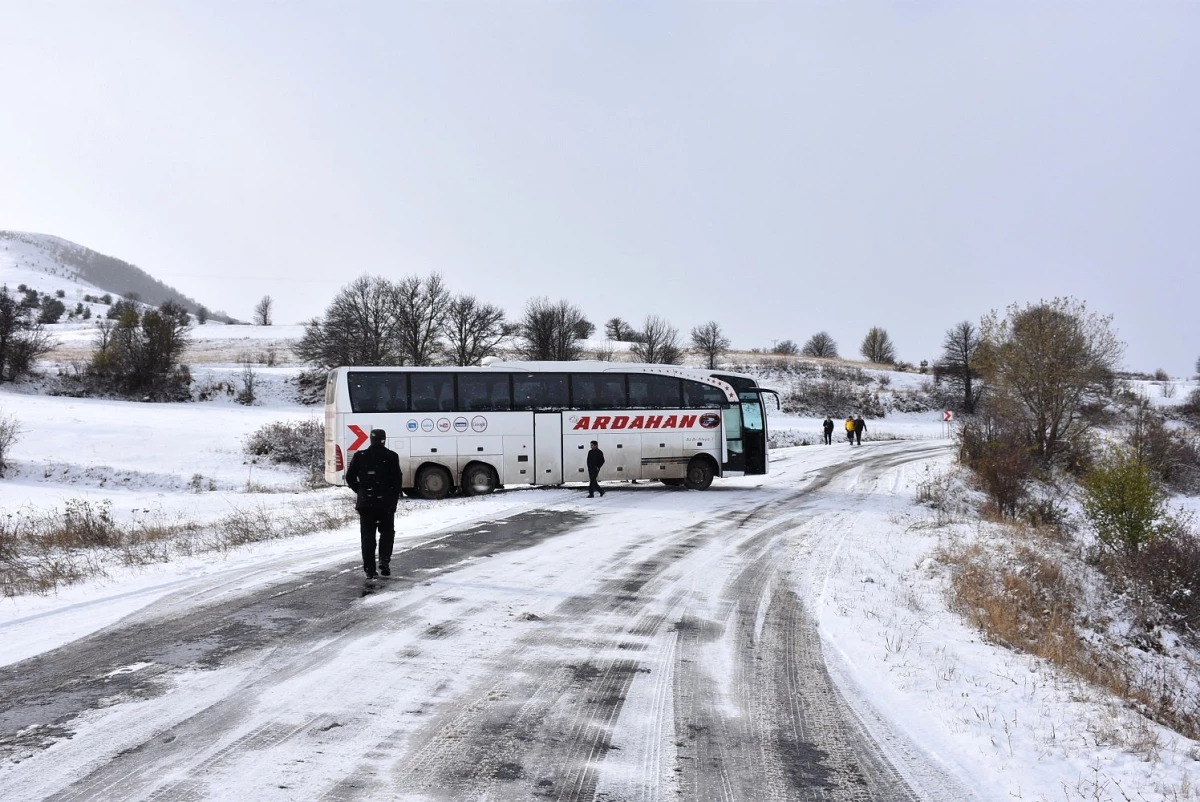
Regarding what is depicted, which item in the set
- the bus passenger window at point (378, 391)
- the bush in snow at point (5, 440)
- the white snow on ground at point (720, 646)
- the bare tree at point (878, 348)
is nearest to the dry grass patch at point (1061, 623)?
the white snow on ground at point (720, 646)

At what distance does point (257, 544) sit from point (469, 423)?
843 cm

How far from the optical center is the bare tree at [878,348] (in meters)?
111

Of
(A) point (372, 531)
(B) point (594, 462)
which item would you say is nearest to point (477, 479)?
(B) point (594, 462)

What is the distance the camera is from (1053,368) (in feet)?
101

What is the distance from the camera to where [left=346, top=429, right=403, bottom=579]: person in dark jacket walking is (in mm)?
8602

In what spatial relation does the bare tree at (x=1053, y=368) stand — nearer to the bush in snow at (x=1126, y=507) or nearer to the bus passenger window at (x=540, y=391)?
the bush in snow at (x=1126, y=507)

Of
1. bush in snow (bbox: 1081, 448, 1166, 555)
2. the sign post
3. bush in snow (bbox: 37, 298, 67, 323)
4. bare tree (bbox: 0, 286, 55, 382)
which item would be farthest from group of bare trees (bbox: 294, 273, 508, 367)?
bush in snow (bbox: 37, 298, 67, 323)

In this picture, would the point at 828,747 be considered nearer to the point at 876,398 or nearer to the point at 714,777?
the point at 714,777

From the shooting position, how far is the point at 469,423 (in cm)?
1969

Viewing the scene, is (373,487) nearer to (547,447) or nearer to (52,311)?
(547,447)

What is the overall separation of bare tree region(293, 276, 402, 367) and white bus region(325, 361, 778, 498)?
37845 mm

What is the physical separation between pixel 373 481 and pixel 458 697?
13.4 feet

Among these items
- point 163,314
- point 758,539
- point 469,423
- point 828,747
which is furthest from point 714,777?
point 163,314

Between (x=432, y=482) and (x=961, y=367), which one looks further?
(x=961, y=367)
